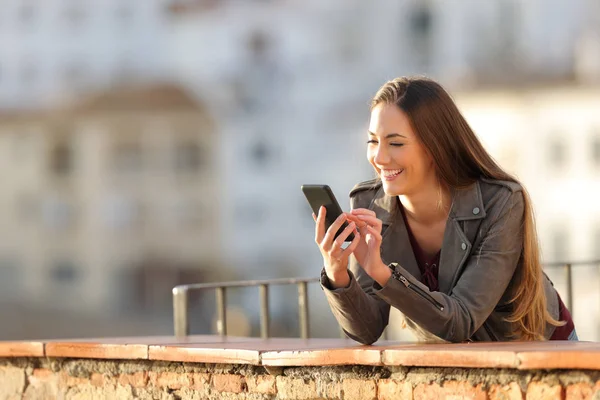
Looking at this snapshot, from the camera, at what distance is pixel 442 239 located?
16.2ft

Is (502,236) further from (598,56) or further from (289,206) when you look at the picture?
(289,206)

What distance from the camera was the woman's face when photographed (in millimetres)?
4852

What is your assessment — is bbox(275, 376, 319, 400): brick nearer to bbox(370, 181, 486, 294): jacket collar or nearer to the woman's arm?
the woman's arm

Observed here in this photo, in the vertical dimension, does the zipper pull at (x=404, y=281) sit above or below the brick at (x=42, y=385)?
above

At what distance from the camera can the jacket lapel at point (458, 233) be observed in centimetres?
484

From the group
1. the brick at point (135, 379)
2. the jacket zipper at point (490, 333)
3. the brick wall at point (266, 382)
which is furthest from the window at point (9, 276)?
the jacket zipper at point (490, 333)

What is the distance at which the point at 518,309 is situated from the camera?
4.84 meters

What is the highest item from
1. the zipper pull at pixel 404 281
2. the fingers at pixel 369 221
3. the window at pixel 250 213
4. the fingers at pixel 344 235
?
the window at pixel 250 213

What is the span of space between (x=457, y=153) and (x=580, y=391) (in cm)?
123

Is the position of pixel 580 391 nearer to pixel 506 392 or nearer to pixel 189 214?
pixel 506 392

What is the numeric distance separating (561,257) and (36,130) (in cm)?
2308

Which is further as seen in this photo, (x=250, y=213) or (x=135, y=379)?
(x=250, y=213)

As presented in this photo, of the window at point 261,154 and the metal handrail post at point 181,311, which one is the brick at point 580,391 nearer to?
the metal handrail post at point 181,311

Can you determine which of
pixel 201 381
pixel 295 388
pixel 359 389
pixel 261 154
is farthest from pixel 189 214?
pixel 359 389
